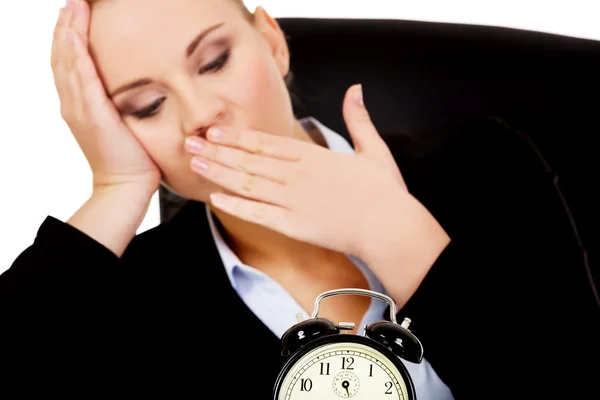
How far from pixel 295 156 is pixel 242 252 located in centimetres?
19

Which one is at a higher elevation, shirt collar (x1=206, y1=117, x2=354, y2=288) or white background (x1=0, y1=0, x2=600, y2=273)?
white background (x1=0, y1=0, x2=600, y2=273)

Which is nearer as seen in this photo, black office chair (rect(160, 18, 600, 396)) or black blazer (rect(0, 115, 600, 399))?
black blazer (rect(0, 115, 600, 399))

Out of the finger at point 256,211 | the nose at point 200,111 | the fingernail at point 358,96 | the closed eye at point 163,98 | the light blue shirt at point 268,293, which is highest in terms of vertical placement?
the closed eye at point 163,98

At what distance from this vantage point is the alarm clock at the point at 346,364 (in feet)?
2.79

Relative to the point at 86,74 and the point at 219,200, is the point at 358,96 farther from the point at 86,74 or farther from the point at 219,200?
the point at 86,74

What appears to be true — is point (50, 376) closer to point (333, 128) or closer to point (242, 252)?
point (242, 252)

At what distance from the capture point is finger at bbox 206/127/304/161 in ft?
3.28

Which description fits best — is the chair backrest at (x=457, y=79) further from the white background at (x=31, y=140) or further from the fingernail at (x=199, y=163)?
the fingernail at (x=199, y=163)

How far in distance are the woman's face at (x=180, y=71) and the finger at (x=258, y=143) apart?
0.01 meters

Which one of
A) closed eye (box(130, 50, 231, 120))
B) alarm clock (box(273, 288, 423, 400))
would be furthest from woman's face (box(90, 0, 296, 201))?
alarm clock (box(273, 288, 423, 400))

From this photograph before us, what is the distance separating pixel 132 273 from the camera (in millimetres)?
→ 1092

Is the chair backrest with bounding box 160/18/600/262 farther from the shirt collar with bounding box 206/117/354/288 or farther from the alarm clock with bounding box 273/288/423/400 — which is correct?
the alarm clock with bounding box 273/288/423/400

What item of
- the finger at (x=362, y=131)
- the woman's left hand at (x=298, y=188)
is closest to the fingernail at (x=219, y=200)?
the woman's left hand at (x=298, y=188)

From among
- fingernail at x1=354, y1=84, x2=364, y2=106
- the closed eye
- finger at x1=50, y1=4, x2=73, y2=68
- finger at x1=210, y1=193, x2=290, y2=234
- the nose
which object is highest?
finger at x1=50, y1=4, x2=73, y2=68
